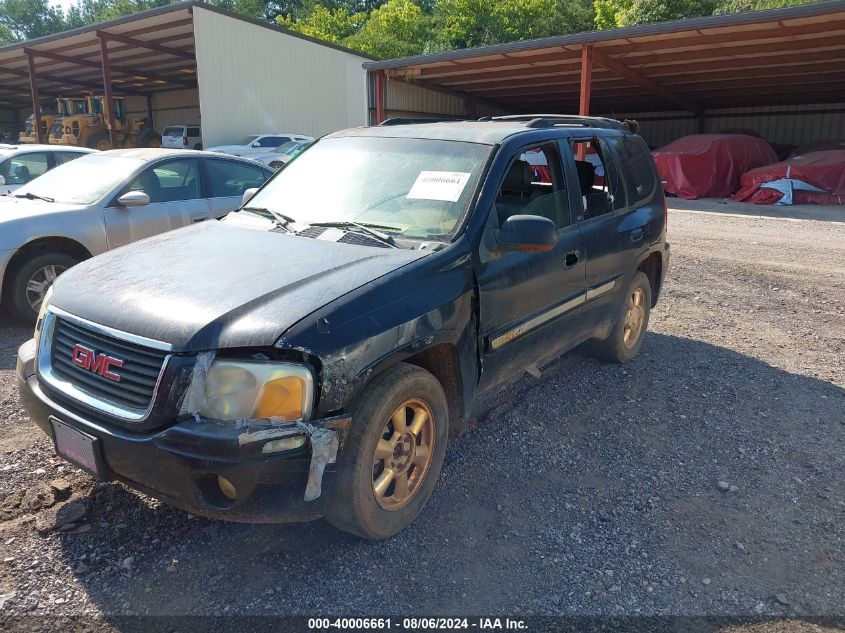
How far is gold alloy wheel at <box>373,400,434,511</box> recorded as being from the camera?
278cm

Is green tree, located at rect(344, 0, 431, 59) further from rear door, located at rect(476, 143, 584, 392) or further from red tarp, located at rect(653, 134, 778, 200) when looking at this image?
rear door, located at rect(476, 143, 584, 392)

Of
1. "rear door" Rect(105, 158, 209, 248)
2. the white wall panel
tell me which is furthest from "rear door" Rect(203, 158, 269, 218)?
the white wall panel

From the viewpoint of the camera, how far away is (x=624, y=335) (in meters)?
5.07

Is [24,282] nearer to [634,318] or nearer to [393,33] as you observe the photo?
[634,318]

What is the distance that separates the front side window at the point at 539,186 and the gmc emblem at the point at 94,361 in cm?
223

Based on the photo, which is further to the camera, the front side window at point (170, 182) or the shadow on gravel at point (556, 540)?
the front side window at point (170, 182)

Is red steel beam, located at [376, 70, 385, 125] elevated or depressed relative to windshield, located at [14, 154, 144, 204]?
elevated

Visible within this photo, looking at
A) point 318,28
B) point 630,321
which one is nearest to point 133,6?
point 318,28

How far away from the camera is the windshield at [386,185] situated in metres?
3.34

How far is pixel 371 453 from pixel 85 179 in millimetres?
5529

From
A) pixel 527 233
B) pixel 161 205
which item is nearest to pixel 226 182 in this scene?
pixel 161 205

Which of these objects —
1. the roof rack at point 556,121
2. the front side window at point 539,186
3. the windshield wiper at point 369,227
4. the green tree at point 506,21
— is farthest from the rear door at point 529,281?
the green tree at point 506,21

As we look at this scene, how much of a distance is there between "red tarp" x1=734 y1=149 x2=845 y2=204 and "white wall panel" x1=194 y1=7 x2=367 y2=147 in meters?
12.1

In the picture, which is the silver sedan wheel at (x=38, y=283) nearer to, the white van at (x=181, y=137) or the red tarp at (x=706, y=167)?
the red tarp at (x=706, y=167)
